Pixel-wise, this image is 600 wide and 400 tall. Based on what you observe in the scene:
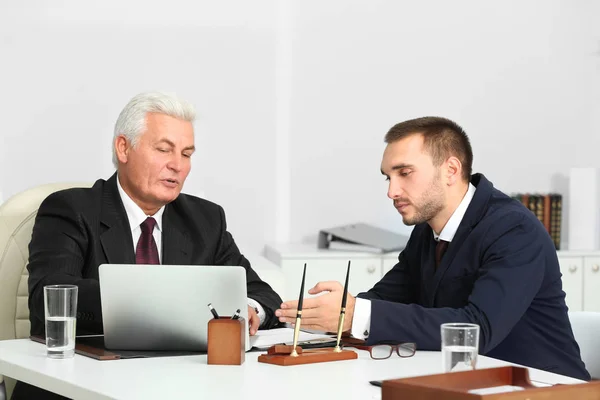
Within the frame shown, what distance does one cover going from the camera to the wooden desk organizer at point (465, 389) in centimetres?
140

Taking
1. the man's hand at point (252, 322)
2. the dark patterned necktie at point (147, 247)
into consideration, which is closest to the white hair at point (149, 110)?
the dark patterned necktie at point (147, 247)

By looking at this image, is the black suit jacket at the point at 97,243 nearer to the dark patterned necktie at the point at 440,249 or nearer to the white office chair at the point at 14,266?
the white office chair at the point at 14,266

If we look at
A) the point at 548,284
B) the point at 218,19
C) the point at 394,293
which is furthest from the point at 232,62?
the point at 548,284

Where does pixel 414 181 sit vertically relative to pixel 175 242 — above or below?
above

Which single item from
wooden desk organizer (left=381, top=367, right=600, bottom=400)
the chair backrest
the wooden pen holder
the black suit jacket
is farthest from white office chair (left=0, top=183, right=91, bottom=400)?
wooden desk organizer (left=381, top=367, right=600, bottom=400)

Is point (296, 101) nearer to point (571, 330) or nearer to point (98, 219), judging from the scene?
point (98, 219)

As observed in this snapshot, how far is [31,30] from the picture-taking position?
451 cm

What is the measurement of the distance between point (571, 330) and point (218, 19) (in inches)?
107

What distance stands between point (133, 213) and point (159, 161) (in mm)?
180

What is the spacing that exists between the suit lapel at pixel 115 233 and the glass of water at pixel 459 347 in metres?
1.34

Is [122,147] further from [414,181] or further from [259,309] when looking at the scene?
[414,181]

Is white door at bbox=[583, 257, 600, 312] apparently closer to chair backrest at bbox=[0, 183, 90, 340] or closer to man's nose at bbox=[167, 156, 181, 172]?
man's nose at bbox=[167, 156, 181, 172]

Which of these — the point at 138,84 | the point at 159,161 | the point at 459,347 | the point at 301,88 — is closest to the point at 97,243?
the point at 159,161

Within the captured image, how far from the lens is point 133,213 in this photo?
313 centimetres
